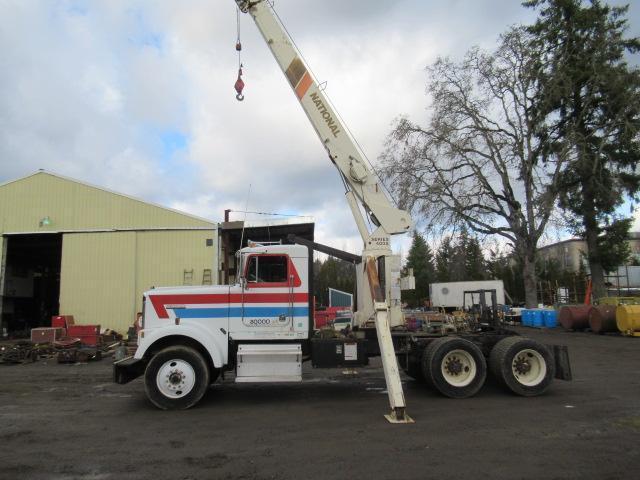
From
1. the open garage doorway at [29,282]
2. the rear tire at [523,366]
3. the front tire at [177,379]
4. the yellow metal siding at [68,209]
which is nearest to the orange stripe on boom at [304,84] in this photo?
the front tire at [177,379]

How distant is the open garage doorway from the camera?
25.5 metres

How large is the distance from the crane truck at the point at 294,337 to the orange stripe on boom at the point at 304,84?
1837mm

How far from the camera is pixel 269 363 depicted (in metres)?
9.09

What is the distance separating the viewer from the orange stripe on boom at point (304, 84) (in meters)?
10.5

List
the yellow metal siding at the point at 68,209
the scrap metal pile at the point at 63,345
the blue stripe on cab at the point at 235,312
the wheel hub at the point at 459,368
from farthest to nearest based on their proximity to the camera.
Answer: the yellow metal siding at the point at 68,209
the scrap metal pile at the point at 63,345
the wheel hub at the point at 459,368
the blue stripe on cab at the point at 235,312

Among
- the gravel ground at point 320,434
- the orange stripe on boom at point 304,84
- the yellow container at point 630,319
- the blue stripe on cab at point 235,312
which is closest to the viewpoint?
the gravel ground at point 320,434

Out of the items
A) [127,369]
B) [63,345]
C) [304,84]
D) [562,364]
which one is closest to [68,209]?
[63,345]

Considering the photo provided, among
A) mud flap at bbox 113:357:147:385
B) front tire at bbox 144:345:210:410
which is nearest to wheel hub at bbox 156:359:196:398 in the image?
front tire at bbox 144:345:210:410

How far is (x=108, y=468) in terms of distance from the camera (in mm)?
5789

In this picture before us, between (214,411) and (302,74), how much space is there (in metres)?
6.92

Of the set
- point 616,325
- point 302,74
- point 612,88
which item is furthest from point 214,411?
point 612,88

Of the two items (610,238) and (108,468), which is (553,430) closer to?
(108,468)

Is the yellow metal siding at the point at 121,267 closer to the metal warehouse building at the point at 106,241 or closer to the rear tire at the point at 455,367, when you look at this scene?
the metal warehouse building at the point at 106,241

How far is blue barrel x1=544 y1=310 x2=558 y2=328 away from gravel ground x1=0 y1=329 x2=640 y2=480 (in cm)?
2094
